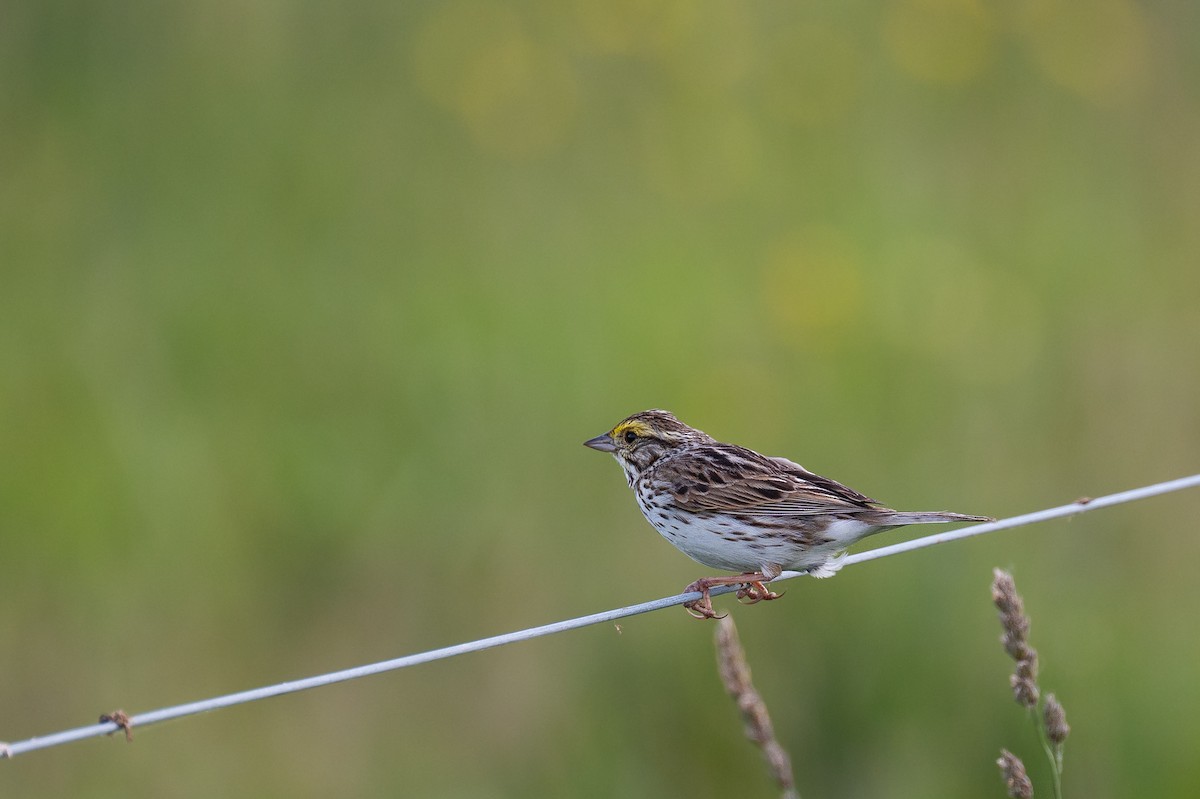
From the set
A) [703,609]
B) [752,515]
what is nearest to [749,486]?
[752,515]

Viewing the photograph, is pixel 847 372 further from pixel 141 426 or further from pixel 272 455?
pixel 141 426

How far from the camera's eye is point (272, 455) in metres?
6.89

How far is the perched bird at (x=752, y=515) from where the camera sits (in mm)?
4492

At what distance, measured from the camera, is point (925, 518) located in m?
4.20

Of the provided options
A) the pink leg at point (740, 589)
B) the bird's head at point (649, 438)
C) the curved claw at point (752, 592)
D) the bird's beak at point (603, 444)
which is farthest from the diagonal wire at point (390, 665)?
the bird's beak at point (603, 444)

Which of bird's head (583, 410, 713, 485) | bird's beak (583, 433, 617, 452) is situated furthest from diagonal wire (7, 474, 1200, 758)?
bird's beak (583, 433, 617, 452)

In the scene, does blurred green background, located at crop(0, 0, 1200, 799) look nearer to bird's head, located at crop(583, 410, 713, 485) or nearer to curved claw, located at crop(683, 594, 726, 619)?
bird's head, located at crop(583, 410, 713, 485)

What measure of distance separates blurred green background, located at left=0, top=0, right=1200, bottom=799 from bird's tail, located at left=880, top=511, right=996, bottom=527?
1.23 meters

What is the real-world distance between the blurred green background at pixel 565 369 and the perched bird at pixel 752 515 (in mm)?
1193

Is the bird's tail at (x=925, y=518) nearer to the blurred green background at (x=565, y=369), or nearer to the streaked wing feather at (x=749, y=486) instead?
the streaked wing feather at (x=749, y=486)

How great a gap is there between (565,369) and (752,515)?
283cm

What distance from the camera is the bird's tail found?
404cm

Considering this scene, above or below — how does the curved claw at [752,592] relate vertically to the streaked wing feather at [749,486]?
below

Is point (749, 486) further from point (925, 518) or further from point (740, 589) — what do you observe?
point (925, 518)
